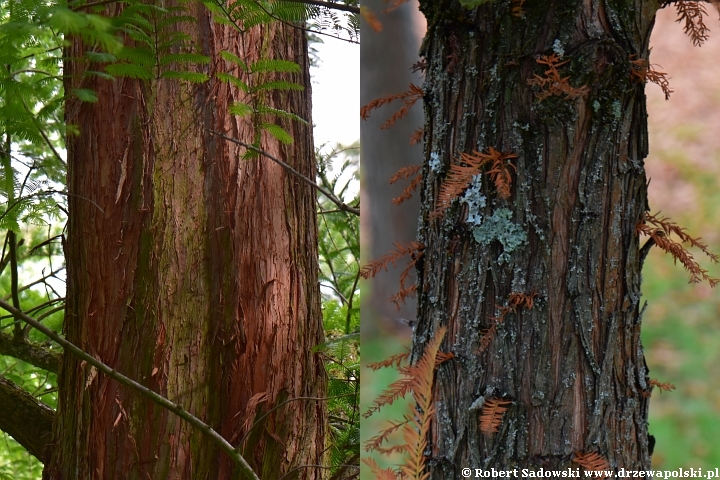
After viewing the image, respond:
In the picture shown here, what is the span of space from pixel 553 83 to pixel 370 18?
0.30m

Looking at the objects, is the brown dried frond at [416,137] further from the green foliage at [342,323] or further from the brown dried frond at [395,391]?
the green foliage at [342,323]

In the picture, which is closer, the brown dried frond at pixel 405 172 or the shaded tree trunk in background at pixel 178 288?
the brown dried frond at pixel 405 172

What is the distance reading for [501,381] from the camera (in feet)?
2.52

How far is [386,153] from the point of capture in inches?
40.7

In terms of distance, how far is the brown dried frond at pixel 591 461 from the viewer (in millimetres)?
752

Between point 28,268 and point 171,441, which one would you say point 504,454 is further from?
point 28,268

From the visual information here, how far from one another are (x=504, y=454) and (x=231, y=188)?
857 millimetres

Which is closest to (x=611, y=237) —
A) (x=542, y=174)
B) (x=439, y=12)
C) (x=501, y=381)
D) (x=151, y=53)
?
(x=542, y=174)

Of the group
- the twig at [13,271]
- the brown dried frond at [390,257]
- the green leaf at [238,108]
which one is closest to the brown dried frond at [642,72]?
the brown dried frond at [390,257]

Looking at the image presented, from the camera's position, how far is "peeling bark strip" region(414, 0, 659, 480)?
29.8 inches

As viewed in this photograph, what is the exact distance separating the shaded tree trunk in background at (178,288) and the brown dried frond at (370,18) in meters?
0.57

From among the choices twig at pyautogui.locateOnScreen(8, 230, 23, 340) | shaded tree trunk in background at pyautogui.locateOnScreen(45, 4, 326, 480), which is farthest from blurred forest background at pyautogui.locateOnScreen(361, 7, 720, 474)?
twig at pyautogui.locateOnScreen(8, 230, 23, 340)

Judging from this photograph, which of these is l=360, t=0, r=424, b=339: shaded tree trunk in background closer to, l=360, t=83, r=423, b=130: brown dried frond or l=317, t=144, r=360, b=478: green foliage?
l=360, t=83, r=423, b=130: brown dried frond

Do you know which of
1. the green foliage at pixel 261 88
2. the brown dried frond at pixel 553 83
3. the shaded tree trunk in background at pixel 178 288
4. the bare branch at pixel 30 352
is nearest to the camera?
the brown dried frond at pixel 553 83
